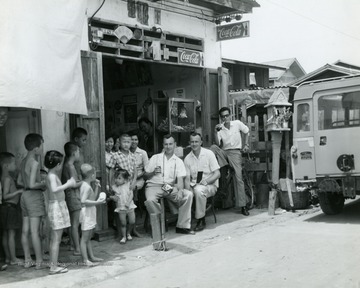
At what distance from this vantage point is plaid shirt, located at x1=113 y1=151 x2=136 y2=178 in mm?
7605

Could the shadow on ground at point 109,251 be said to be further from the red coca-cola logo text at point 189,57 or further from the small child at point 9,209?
the red coca-cola logo text at point 189,57

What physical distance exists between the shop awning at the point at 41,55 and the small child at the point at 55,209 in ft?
2.20

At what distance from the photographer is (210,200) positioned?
8.89m

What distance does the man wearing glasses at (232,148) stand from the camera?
9.41 m

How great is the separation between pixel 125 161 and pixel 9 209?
2.20 metres

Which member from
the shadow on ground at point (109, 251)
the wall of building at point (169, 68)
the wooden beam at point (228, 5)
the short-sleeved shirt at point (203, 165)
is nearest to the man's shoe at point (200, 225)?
the shadow on ground at point (109, 251)

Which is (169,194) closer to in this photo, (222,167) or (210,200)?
(210,200)

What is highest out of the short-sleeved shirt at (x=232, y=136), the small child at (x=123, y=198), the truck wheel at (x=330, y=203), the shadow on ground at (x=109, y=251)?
the short-sleeved shirt at (x=232, y=136)

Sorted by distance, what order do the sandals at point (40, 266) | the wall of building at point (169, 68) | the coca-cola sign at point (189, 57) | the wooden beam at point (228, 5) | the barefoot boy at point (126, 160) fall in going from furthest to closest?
the wooden beam at point (228, 5) → the coca-cola sign at point (189, 57) → the barefoot boy at point (126, 160) → the wall of building at point (169, 68) → the sandals at point (40, 266)

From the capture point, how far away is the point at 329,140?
8422mm

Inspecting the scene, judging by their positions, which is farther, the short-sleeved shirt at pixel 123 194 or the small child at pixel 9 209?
the short-sleeved shirt at pixel 123 194

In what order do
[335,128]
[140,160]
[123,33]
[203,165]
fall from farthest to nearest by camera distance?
[335,128] → [203,165] → [140,160] → [123,33]

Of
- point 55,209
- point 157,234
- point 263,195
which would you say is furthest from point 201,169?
point 55,209

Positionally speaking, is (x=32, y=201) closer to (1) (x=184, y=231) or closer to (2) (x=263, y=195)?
(1) (x=184, y=231)
